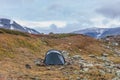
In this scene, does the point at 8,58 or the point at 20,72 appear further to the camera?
the point at 8,58

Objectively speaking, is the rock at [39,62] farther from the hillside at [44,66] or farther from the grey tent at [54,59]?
the grey tent at [54,59]

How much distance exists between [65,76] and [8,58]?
1426cm

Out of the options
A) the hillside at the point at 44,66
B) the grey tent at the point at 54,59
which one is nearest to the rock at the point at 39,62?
the hillside at the point at 44,66

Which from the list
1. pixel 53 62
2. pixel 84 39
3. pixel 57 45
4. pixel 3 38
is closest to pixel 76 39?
pixel 84 39

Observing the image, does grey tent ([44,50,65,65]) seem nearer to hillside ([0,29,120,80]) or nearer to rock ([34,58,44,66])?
rock ([34,58,44,66])

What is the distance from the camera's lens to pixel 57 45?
79.3 m

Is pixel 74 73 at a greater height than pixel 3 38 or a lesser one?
lesser

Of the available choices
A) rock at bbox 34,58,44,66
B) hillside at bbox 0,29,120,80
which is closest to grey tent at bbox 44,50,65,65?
rock at bbox 34,58,44,66

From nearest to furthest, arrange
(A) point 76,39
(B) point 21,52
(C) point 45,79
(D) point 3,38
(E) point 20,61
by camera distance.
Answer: (C) point 45,79 < (E) point 20,61 < (B) point 21,52 < (D) point 3,38 < (A) point 76,39

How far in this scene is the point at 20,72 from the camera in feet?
143

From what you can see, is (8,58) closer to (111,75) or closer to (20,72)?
(20,72)

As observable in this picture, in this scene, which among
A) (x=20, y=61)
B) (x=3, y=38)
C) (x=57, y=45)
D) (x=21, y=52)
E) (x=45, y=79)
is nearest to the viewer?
(x=45, y=79)

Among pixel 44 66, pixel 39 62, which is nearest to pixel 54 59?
pixel 39 62

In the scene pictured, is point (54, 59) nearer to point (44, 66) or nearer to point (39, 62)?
point (39, 62)
